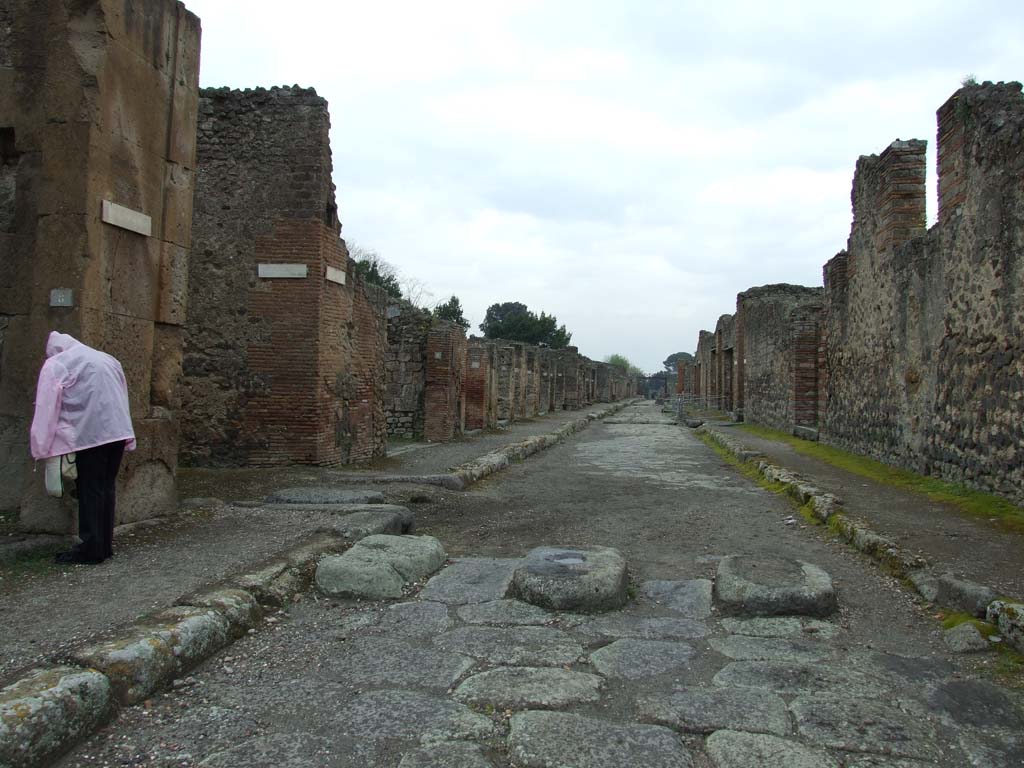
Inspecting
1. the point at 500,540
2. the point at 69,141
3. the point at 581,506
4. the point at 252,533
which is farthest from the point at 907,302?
the point at 69,141

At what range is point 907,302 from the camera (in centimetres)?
968

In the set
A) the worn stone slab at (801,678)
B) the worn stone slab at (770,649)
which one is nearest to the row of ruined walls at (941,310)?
the worn stone slab at (770,649)

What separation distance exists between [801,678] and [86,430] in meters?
3.82

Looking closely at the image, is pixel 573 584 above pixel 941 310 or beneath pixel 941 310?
beneath

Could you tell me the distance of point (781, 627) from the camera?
3768 mm

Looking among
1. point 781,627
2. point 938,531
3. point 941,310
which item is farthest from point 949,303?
point 781,627

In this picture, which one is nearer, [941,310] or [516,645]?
[516,645]

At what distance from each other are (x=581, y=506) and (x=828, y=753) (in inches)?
205

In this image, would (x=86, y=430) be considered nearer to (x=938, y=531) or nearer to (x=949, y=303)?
(x=938, y=531)

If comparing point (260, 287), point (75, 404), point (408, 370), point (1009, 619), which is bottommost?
point (1009, 619)

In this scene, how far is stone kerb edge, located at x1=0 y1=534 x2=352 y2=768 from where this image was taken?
2334 mm

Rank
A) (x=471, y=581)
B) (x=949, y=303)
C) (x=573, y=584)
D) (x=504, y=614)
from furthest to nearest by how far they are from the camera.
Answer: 1. (x=949, y=303)
2. (x=471, y=581)
3. (x=573, y=584)
4. (x=504, y=614)

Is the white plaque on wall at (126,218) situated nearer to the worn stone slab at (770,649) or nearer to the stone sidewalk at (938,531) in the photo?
the worn stone slab at (770,649)

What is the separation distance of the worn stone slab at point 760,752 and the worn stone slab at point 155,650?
2.00 metres
